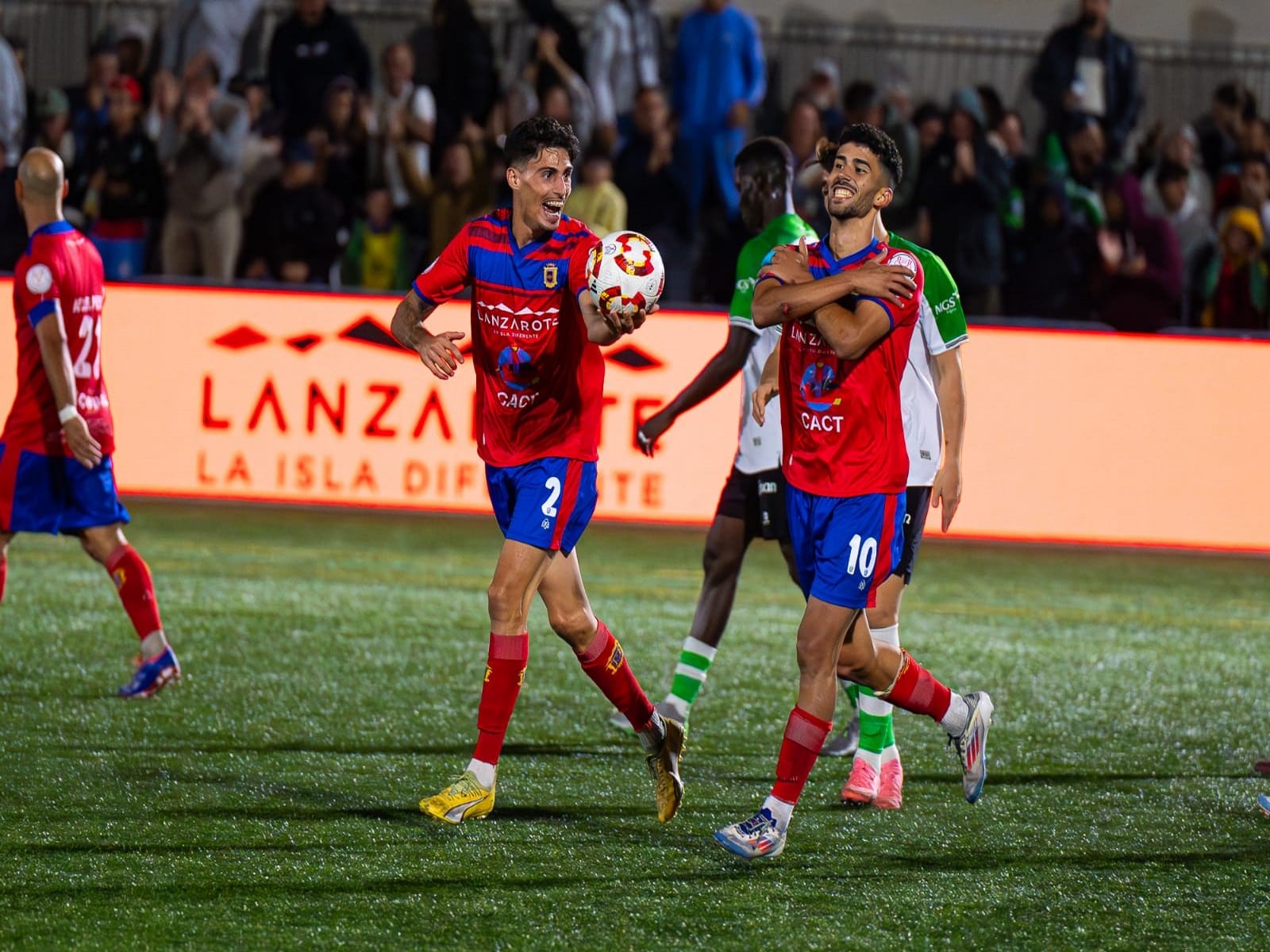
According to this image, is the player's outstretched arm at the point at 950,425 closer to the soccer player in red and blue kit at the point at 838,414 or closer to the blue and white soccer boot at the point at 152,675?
the soccer player in red and blue kit at the point at 838,414

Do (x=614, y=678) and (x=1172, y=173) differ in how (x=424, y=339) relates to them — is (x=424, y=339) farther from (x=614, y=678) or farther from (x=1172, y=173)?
(x=1172, y=173)

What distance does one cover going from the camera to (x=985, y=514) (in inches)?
463

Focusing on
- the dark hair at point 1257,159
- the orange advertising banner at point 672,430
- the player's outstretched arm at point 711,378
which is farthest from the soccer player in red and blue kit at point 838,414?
the dark hair at point 1257,159

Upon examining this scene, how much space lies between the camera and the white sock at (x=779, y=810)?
525 cm

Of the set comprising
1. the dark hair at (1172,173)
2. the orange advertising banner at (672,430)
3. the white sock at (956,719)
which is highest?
the dark hair at (1172,173)

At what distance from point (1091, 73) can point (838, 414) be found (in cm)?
1115

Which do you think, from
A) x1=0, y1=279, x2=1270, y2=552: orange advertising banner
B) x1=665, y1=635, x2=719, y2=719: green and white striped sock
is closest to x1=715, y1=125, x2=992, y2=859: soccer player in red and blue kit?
x1=665, y1=635, x2=719, y2=719: green and white striped sock

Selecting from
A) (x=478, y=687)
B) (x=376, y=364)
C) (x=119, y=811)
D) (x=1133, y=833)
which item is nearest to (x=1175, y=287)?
(x=376, y=364)

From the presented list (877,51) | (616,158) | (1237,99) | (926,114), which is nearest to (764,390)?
(616,158)

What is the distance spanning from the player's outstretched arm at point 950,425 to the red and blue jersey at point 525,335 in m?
1.09

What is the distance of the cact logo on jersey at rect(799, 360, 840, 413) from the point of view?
5.34m

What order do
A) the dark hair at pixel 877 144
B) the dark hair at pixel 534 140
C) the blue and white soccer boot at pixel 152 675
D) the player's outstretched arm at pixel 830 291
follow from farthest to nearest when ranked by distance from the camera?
the blue and white soccer boot at pixel 152 675
the dark hair at pixel 534 140
the dark hair at pixel 877 144
the player's outstretched arm at pixel 830 291

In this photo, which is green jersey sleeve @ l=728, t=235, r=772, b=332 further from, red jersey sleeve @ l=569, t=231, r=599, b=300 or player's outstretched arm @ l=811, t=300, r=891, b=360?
player's outstretched arm @ l=811, t=300, r=891, b=360

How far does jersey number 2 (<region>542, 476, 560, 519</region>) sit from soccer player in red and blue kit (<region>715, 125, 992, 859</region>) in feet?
2.39
